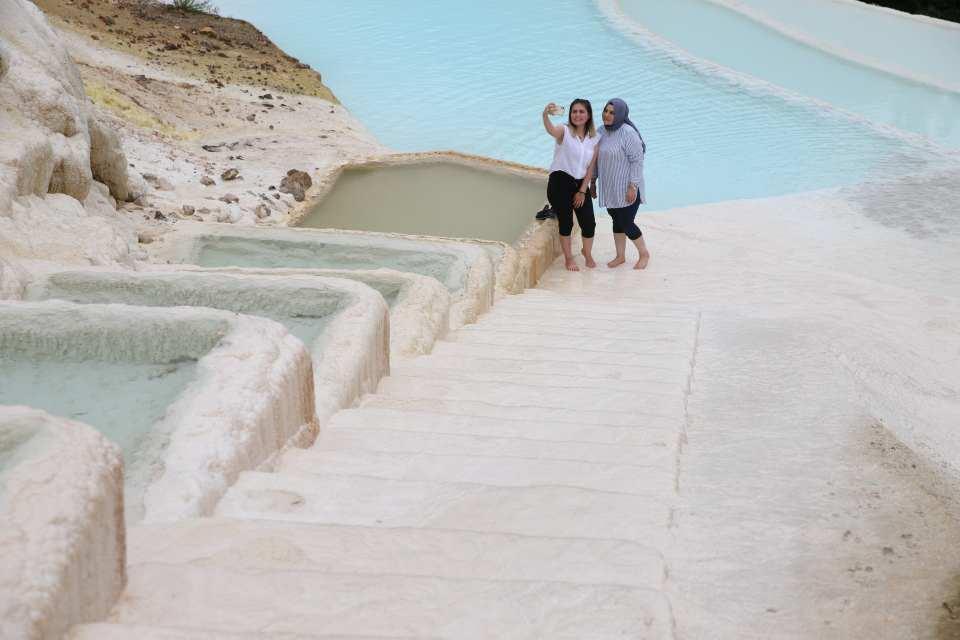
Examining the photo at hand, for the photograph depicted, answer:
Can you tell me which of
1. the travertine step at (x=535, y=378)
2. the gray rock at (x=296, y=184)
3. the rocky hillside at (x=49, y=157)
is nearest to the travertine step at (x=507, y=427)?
the travertine step at (x=535, y=378)

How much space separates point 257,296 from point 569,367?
4.16 feet

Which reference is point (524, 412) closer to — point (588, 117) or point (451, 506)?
point (451, 506)

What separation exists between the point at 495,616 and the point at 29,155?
410 cm

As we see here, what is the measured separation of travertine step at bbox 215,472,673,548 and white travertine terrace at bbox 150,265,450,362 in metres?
1.82

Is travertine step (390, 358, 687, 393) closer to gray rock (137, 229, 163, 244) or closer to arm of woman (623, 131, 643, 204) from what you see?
gray rock (137, 229, 163, 244)

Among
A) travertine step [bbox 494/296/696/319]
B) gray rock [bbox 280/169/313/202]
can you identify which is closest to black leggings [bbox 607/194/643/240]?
travertine step [bbox 494/296/696/319]

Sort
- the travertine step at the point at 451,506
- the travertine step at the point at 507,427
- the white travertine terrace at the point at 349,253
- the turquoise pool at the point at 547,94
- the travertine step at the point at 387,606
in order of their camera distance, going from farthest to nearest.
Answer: the turquoise pool at the point at 547,94, the white travertine terrace at the point at 349,253, the travertine step at the point at 507,427, the travertine step at the point at 451,506, the travertine step at the point at 387,606

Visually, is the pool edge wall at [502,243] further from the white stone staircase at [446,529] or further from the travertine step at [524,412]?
the white stone staircase at [446,529]

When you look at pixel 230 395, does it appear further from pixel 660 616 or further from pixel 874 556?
pixel 874 556

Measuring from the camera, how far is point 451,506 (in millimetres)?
2473

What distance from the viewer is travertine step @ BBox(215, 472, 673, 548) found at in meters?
2.37

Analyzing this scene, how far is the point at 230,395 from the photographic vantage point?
2.76 metres

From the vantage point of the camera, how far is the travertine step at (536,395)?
373cm

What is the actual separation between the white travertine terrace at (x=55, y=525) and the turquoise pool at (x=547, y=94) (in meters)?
8.60
